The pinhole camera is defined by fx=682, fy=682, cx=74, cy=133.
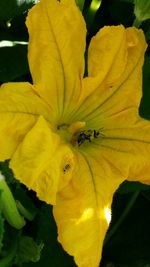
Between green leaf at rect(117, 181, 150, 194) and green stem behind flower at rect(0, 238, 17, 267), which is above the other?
green stem behind flower at rect(0, 238, 17, 267)

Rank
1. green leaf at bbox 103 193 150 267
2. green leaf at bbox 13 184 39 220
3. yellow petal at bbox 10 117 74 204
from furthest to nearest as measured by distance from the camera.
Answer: green leaf at bbox 103 193 150 267 → green leaf at bbox 13 184 39 220 → yellow petal at bbox 10 117 74 204

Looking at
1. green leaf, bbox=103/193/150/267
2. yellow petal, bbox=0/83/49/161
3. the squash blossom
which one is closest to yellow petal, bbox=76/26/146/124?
the squash blossom

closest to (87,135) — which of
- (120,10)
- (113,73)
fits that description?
(113,73)

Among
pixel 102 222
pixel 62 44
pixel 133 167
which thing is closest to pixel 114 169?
pixel 133 167

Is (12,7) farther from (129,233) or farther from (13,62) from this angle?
(129,233)

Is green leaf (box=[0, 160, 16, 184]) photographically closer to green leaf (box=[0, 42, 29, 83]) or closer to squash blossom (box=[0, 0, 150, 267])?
squash blossom (box=[0, 0, 150, 267])

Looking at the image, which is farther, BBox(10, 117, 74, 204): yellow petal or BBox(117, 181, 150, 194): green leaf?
BBox(117, 181, 150, 194): green leaf

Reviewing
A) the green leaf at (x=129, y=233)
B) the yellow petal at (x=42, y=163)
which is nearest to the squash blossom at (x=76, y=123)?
the yellow petal at (x=42, y=163)

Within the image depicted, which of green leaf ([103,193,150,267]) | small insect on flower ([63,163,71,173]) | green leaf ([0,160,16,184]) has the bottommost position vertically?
green leaf ([103,193,150,267])
